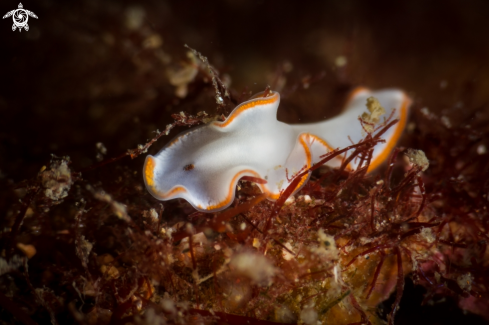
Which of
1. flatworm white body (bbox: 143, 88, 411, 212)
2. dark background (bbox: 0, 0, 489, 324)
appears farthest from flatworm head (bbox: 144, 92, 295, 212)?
dark background (bbox: 0, 0, 489, 324)

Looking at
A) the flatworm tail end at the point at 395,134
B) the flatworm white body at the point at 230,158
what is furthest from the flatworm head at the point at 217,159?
the flatworm tail end at the point at 395,134

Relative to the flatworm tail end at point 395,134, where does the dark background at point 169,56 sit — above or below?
above

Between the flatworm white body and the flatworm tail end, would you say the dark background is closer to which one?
the flatworm tail end

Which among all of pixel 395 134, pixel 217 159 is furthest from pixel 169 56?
pixel 395 134

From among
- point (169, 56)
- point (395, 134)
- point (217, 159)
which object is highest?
point (169, 56)

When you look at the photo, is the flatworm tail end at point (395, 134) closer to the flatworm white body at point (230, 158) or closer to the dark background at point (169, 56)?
the dark background at point (169, 56)

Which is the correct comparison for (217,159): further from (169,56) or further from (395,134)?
(395,134)
